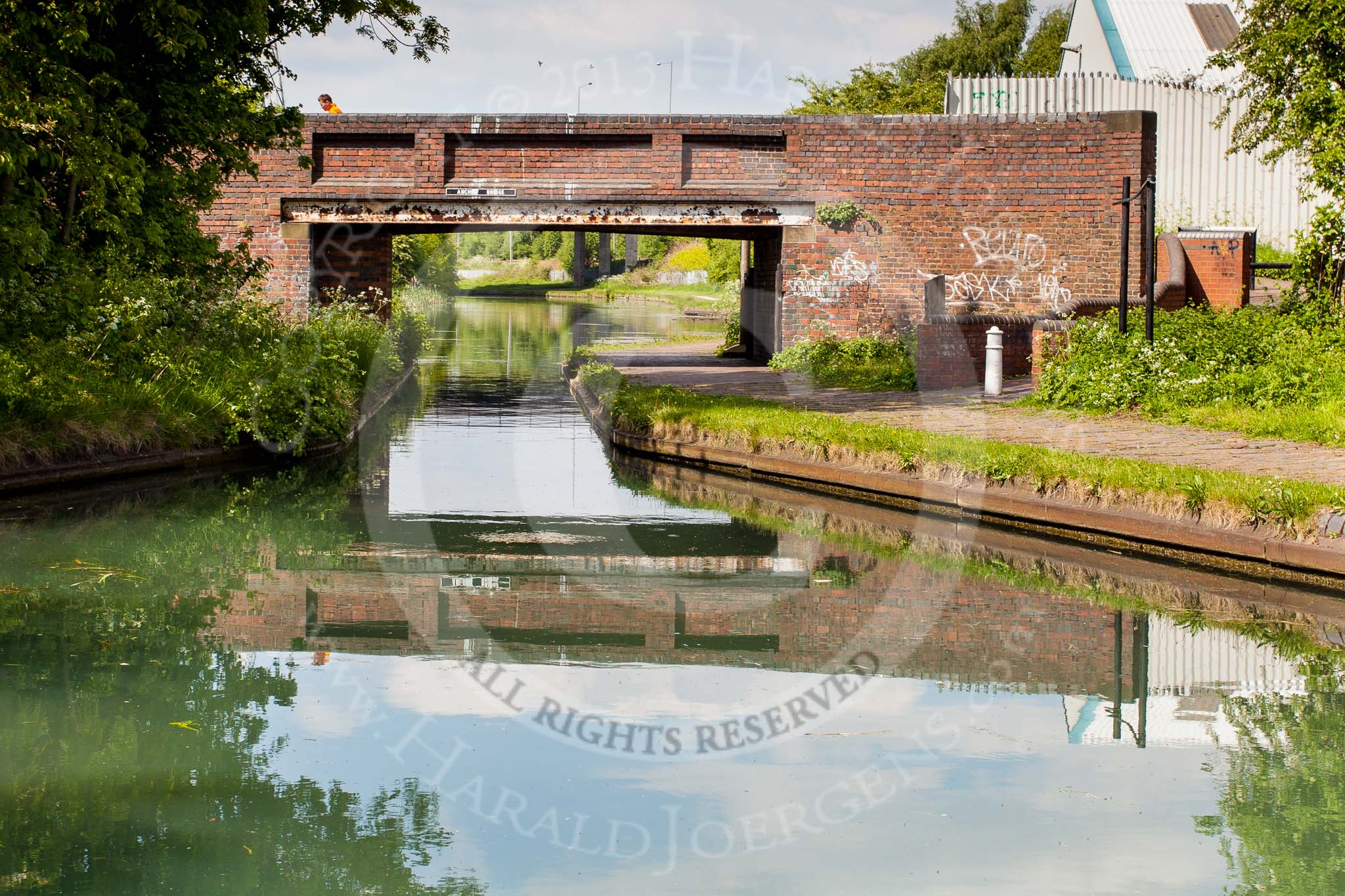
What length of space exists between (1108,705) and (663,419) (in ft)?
30.2

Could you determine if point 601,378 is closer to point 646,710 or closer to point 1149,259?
point 1149,259

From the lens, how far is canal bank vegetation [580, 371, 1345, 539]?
9.35 meters

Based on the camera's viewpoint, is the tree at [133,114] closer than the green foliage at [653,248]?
Yes

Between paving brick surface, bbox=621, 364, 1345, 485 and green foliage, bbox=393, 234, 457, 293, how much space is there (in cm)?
2418

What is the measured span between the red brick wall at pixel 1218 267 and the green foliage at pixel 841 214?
510 cm

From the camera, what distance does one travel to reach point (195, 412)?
47.2 feet

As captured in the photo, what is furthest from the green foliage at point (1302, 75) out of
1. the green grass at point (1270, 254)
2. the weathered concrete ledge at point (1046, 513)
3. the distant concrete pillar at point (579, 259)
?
the distant concrete pillar at point (579, 259)

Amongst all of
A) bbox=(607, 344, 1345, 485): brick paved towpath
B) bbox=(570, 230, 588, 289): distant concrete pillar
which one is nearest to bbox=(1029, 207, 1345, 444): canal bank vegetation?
bbox=(607, 344, 1345, 485): brick paved towpath

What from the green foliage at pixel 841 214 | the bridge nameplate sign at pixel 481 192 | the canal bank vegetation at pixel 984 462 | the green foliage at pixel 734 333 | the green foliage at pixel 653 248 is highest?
the green foliage at pixel 653 248

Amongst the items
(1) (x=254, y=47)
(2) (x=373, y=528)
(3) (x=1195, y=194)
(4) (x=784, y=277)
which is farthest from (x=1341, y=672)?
(3) (x=1195, y=194)

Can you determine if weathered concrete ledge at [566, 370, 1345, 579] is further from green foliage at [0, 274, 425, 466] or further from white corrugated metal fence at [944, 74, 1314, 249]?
white corrugated metal fence at [944, 74, 1314, 249]

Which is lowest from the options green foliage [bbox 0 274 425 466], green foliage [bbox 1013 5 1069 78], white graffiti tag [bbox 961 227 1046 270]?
green foliage [bbox 0 274 425 466]

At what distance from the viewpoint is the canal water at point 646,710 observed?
4.67 meters

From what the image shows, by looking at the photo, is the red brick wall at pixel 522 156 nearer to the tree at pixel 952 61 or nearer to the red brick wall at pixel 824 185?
the red brick wall at pixel 824 185
